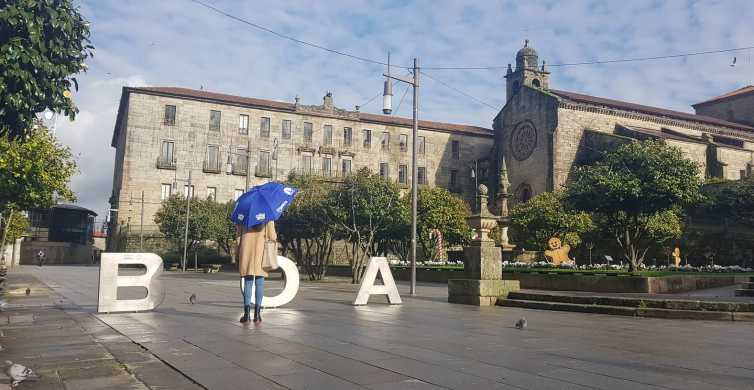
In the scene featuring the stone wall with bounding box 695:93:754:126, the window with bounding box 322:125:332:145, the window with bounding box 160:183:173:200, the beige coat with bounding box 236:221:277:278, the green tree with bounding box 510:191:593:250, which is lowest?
the beige coat with bounding box 236:221:277:278

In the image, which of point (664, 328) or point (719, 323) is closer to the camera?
point (664, 328)

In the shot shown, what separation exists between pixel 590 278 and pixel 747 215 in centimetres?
2136

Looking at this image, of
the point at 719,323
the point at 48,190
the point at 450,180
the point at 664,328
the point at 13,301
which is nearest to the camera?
the point at 664,328

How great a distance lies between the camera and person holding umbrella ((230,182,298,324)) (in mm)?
9469

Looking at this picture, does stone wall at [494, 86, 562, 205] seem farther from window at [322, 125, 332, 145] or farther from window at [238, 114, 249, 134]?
window at [238, 114, 249, 134]

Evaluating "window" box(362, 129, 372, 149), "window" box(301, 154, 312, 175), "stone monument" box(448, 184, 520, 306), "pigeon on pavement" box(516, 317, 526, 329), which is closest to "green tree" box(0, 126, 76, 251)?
"stone monument" box(448, 184, 520, 306)

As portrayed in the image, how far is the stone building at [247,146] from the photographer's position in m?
55.6

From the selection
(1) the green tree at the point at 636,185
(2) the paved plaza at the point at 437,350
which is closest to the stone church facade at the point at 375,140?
(1) the green tree at the point at 636,185

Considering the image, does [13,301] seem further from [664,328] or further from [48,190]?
[664,328]

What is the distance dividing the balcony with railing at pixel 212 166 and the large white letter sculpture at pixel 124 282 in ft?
158

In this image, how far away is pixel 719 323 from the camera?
10750 mm

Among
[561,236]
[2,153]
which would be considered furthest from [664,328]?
[561,236]

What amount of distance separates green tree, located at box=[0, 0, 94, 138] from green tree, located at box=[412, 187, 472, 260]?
32631 millimetres

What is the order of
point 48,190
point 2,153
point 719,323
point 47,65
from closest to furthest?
point 47,65 < point 719,323 < point 2,153 < point 48,190
